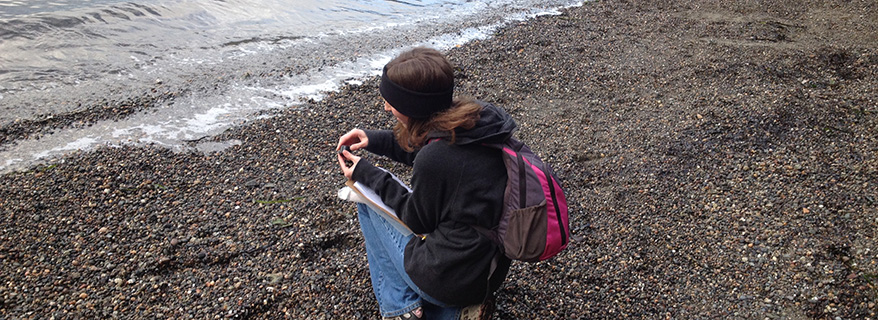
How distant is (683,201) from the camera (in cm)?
450

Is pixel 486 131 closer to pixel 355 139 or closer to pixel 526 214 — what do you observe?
pixel 526 214

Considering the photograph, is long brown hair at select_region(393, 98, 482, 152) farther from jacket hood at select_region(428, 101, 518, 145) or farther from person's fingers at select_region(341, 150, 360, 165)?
person's fingers at select_region(341, 150, 360, 165)

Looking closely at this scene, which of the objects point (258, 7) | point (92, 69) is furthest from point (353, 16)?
point (92, 69)

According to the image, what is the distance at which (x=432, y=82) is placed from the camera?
2.46 meters

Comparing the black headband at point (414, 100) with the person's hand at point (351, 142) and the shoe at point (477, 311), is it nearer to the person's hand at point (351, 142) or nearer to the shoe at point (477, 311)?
the person's hand at point (351, 142)

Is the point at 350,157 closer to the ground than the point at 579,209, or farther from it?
farther from it

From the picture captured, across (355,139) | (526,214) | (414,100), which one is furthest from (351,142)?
(526,214)

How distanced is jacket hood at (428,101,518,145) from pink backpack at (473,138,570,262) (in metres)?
0.05

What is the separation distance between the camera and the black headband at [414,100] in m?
Result: 2.49

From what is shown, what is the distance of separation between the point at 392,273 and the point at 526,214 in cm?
93

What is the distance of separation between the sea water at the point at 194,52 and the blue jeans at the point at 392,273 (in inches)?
148

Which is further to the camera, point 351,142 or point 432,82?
point 351,142

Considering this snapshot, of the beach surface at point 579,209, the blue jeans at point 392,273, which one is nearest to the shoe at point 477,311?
the blue jeans at point 392,273

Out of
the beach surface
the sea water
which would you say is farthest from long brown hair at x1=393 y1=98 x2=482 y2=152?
the sea water
